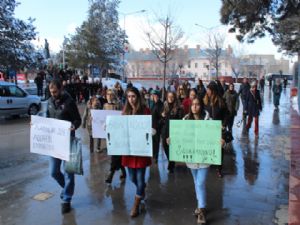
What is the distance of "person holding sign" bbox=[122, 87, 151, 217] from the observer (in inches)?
217

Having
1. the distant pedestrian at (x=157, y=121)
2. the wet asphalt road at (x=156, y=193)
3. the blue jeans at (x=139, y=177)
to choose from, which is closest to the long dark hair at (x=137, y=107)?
the blue jeans at (x=139, y=177)

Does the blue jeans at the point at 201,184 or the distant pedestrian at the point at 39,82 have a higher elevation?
the distant pedestrian at the point at 39,82

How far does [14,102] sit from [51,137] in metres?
13.2

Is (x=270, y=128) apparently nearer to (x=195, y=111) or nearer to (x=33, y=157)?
(x=33, y=157)

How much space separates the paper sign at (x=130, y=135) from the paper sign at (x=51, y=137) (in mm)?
602

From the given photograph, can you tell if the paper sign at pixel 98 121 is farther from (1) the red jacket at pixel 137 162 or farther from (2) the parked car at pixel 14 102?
(2) the parked car at pixel 14 102

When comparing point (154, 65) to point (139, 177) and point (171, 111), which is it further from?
point (139, 177)

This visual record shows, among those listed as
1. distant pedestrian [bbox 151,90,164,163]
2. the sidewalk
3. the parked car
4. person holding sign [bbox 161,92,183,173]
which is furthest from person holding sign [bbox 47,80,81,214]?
the parked car

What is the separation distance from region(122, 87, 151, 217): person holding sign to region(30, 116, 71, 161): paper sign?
2.81 ft

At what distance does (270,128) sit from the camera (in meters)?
15.1

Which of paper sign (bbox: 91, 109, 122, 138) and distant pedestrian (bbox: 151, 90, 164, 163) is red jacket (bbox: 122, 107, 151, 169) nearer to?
distant pedestrian (bbox: 151, 90, 164, 163)

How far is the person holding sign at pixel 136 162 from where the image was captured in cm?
552

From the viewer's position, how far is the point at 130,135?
560cm

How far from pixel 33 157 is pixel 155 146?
3018mm
